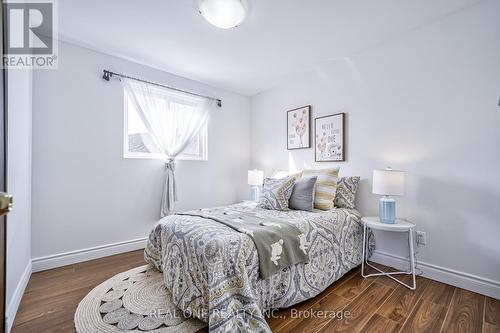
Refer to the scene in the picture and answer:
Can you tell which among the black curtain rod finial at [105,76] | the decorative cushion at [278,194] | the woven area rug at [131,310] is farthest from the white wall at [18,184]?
the decorative cushion at [278,194]

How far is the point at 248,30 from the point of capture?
2.27 m

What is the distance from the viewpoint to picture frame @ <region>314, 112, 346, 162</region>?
9.34 ft

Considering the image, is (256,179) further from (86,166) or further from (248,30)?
(86,166)

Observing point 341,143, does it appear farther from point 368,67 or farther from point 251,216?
point 251,216

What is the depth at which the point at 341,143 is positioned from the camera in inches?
112

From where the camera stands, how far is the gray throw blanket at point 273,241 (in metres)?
1.52

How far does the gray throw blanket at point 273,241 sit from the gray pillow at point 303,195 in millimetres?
569

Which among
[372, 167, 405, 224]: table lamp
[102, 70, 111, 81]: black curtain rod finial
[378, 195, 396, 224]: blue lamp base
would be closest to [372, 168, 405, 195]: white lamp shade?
[372, 167, 405, 224]: table lamp

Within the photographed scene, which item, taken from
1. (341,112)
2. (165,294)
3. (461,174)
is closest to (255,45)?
(341,112)

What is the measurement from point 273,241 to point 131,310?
1152 mm

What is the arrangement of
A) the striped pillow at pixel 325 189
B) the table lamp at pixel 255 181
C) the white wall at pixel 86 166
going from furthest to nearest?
the table lamp at pixel 255 181, the striped pillow at pixel 325 189, the white wall at pixel 86 166

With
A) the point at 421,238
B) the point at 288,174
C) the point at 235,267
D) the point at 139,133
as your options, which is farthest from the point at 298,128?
the point at 235,267

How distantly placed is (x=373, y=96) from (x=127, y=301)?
3179 millimetres

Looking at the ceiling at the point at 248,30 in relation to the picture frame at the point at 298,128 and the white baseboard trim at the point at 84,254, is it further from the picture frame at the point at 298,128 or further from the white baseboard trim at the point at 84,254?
the white baseboard trim at the point at 84,254
